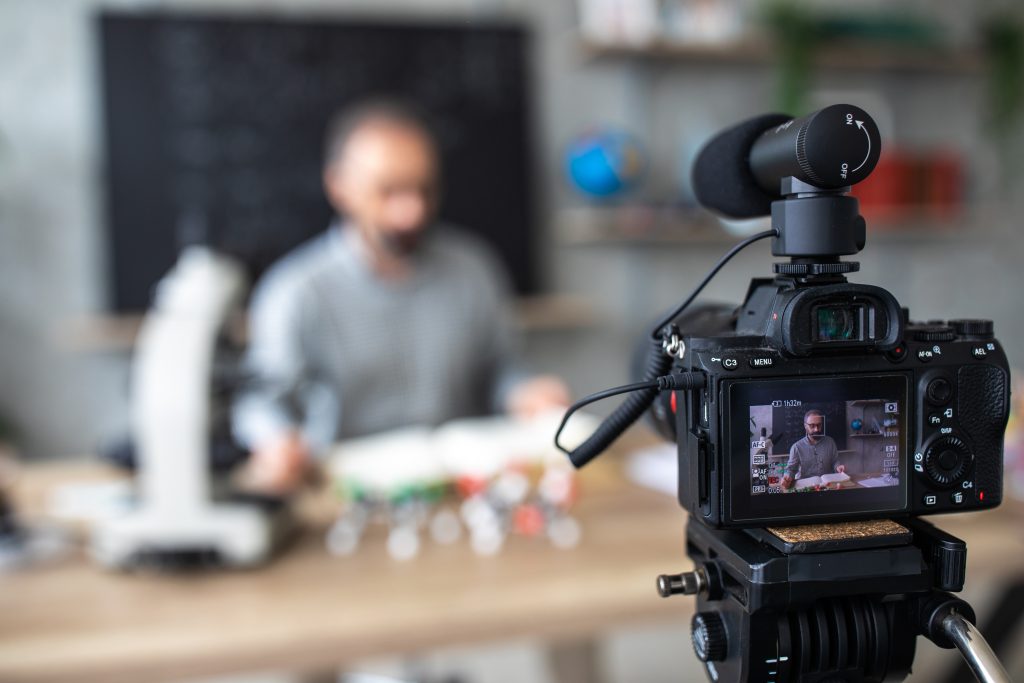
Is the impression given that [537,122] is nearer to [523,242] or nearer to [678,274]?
[523,242]

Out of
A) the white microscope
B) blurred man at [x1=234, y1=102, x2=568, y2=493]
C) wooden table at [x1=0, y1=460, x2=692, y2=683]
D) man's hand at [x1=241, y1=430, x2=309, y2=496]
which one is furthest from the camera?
blurred man at [x1=234, y1=102, x2=568, y2=493]

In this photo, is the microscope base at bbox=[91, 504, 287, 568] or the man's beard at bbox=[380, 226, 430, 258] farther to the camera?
the man's beard at bbox=[380, 226, 430, 258]

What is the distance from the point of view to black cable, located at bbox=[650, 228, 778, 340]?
1.49 feet

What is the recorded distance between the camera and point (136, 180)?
8.33ft

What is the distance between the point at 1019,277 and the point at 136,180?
3.33 m

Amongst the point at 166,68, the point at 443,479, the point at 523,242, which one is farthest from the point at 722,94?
the point at 443,479

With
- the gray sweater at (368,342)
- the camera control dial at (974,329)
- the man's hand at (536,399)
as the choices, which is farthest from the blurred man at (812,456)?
the gray sweater at (368,342)

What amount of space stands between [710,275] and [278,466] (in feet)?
3.57

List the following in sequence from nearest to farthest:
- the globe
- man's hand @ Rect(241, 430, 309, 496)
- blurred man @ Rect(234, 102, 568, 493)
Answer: man's hand @ Rect(241, 430, 309, 496) < blurred man @ Rect(234, 102, 568, 493) < the globe

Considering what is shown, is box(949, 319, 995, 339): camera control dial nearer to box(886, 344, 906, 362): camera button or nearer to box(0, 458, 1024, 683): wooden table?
box(886, 344, 906, 362): camera button

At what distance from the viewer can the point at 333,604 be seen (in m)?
1.06

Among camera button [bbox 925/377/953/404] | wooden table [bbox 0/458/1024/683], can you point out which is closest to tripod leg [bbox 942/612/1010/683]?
camera button [bbox 925/377/953/404]

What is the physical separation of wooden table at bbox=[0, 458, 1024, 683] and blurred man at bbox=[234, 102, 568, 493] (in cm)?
63

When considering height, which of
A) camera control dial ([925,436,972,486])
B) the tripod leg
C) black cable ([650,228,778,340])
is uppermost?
black cable ([650,228,778,340])
